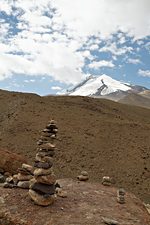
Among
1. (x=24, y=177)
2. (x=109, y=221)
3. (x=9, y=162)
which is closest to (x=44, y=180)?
(x=24, y=177)

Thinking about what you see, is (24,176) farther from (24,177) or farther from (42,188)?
(42,188)

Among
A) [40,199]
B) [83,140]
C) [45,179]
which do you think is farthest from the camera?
[83,140]

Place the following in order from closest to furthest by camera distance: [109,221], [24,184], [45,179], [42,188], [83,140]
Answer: [109,221]
[45,179]
[42,188]
[24,184]
[83,140]

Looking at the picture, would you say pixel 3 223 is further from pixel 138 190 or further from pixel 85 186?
pixel 138 190

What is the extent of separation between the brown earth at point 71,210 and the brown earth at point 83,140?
11.4m

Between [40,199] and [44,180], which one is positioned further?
[44,180]

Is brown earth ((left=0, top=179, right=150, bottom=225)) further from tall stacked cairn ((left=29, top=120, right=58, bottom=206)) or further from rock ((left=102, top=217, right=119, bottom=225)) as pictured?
tall stacked cairn ((left=29, top=120, right=58, bottom=206))

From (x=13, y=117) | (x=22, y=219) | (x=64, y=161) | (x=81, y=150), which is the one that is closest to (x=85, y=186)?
(x=22, y=219)

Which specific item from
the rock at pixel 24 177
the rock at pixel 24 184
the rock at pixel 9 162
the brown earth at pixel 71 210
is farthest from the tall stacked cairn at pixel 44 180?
the rock at pixel 9 162

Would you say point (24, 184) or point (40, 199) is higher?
point (24, 184)

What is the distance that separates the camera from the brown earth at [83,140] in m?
36.2

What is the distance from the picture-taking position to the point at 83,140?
139 feet

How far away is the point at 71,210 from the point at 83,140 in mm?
23105

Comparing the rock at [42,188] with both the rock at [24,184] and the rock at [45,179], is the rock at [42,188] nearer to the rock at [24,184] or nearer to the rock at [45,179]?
the rock at [45,179]
